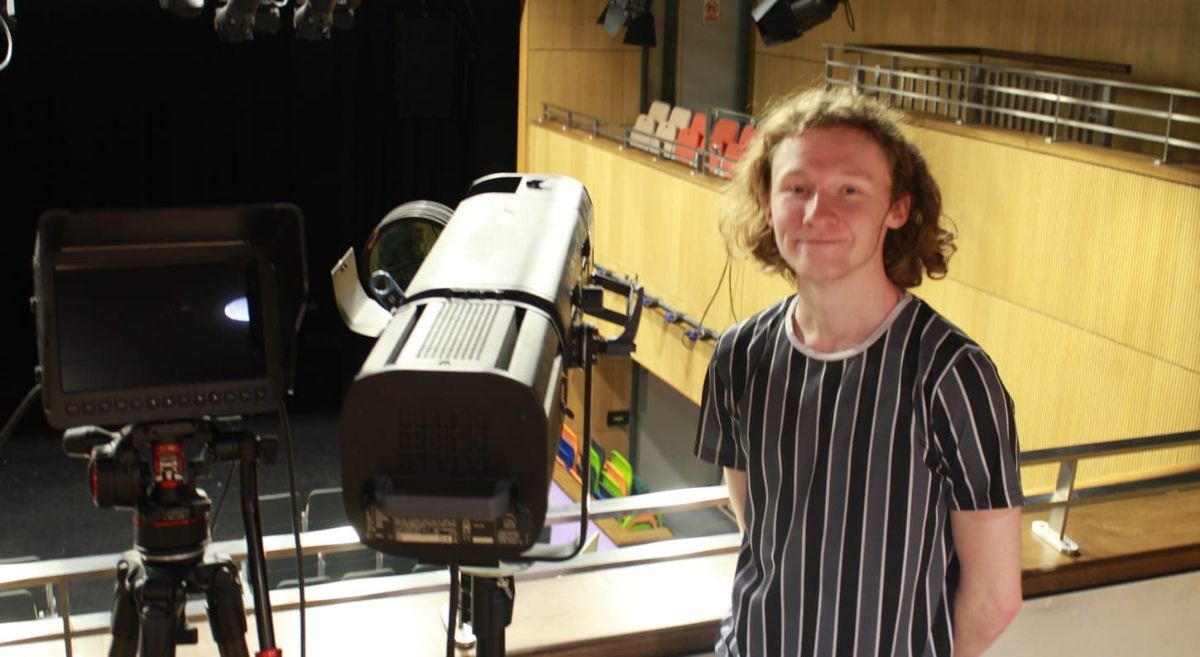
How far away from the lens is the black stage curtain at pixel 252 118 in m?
9.98

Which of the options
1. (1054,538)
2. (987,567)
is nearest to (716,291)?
(1054,538)

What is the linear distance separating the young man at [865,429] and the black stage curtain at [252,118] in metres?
8.92

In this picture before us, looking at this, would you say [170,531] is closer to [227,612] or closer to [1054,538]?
[227,612]

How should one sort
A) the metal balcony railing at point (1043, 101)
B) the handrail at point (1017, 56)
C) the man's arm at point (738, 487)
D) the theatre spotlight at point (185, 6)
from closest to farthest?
the man's arm at point (738, 487), the theatre spotlight at point (185, 6), the metal balcony railing at point (1043, 101), the handrail at point (1017, 56)

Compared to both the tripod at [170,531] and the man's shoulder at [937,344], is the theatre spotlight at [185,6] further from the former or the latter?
the man's shoulder at [937,344]

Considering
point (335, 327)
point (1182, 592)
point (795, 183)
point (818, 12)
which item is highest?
point (818, 12)

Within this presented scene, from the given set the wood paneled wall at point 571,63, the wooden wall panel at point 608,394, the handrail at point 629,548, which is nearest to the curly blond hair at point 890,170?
the handrail at point 629,548

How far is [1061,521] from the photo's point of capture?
2.54m

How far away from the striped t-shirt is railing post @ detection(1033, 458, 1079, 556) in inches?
42.2

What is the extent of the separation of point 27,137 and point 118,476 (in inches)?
386

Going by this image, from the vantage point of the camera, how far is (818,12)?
6355mm

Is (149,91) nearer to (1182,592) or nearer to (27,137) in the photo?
(27,137)

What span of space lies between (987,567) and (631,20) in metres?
8.74

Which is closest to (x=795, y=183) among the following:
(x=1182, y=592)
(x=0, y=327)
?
(x=1182, y=592)
